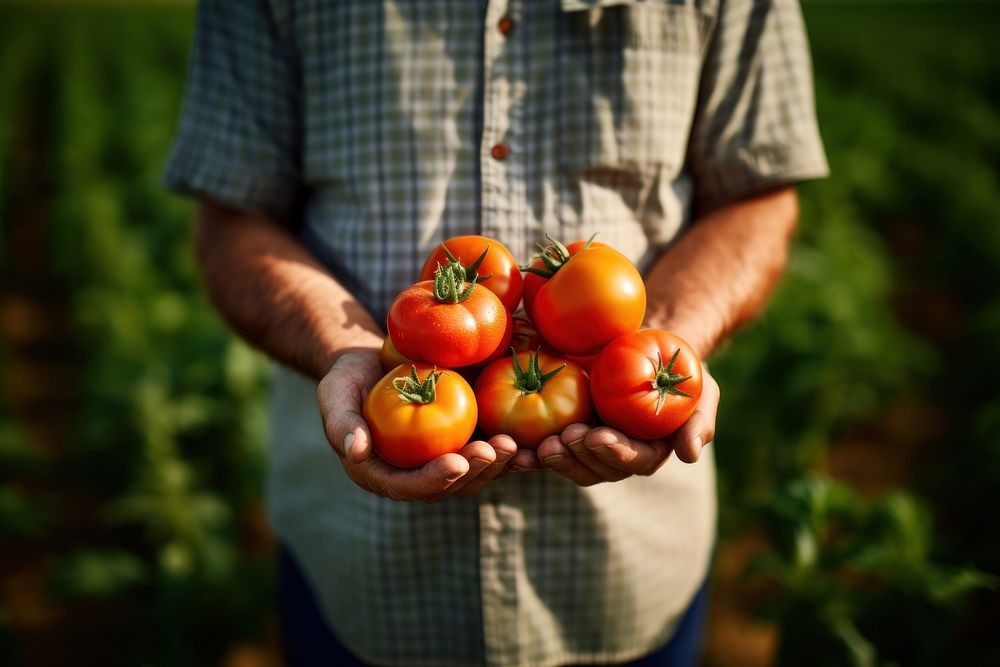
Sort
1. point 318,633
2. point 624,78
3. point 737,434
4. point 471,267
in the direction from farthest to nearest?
point 737,434
point 318,633
point 624,78
point 471,267

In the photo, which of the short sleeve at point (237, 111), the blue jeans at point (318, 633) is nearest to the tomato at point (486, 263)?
the short sleeve at point (237, 111)

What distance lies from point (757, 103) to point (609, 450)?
1.03 metres

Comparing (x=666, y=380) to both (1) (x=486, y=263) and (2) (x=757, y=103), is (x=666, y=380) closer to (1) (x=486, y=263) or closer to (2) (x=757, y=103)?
(1) (x=486, y=263)

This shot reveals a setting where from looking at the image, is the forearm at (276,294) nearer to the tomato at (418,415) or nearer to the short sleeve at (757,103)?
the tomato at (418,415)

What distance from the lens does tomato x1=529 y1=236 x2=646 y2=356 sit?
1.51 meters

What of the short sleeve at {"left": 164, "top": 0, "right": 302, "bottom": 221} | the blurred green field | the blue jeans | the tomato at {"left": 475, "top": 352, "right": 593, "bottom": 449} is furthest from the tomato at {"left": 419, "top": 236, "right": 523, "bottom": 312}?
the blurred green field

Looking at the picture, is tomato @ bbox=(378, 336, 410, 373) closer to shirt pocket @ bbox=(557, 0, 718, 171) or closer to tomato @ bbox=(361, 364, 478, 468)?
tomato @ bbox=(361, 364, 478, 468)

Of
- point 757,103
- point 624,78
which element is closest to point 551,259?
point 624,78

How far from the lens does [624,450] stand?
1.45 meters

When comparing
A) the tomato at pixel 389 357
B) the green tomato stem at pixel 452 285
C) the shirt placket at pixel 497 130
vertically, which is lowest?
the tomato at pixel 389 357

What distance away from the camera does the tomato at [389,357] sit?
63.6 inches

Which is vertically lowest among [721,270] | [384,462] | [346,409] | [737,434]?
[737,434]

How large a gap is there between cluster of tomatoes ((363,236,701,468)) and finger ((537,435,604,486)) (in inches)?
1.6

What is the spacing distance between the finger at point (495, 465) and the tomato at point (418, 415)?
7 cm
